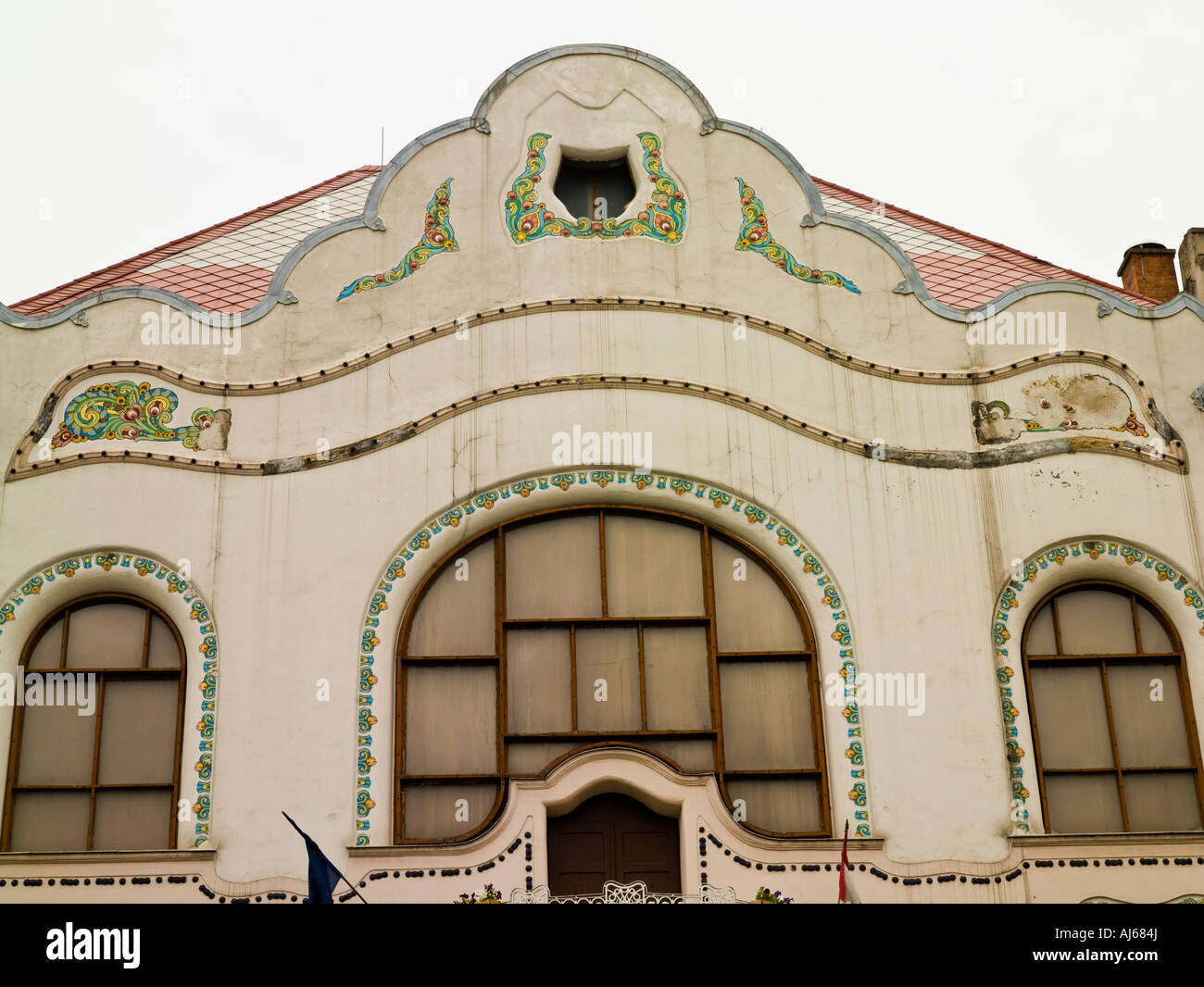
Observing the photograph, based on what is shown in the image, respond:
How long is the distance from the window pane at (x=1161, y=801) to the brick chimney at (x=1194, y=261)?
4.97 meters

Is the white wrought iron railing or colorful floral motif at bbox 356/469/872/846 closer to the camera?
the white wrought iron railing

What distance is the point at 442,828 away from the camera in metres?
14.2

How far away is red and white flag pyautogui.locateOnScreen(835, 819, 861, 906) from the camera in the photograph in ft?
44.2

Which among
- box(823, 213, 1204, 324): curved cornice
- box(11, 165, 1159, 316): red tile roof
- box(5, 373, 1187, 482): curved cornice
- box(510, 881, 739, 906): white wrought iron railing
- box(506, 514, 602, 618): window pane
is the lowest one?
box(510, 881, 739, 906): white wrought iron railing

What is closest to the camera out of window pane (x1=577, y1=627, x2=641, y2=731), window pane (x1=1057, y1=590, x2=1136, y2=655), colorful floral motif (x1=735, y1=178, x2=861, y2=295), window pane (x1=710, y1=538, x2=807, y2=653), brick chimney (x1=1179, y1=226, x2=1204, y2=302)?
window pane (x1=577, y1=627, x2=641, y2=731)

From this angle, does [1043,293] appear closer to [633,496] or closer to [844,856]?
[633,496]

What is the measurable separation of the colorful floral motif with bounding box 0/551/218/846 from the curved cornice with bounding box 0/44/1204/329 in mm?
2298

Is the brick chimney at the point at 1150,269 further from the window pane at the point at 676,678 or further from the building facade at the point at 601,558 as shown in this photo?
the window pane at the point at 676,678

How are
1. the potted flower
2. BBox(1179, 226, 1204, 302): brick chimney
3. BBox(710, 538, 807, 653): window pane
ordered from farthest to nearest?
BBox(1179, 226, 1204, 302): brick chimney < BBox(710, 538, 807, 653): window pane < the potted flower

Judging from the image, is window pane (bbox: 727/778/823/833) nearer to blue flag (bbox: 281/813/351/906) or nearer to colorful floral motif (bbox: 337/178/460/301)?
blue flag (bbox: 281/813/351/906)

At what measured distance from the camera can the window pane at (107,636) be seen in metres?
14.7

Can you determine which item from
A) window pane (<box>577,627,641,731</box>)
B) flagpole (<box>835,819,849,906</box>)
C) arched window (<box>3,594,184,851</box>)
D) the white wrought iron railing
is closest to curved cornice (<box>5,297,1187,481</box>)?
arched window (<box>3,594,184,851</box>)

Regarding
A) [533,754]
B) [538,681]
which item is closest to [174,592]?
[538,681]

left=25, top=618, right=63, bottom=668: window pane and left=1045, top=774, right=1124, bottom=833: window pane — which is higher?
left=25, top=618, right=63, bottom=668: window pane
